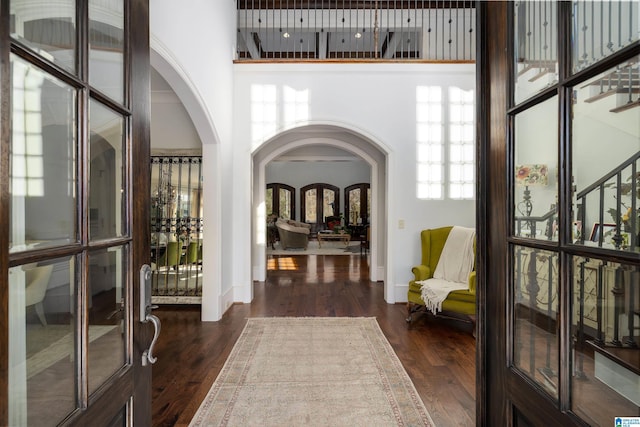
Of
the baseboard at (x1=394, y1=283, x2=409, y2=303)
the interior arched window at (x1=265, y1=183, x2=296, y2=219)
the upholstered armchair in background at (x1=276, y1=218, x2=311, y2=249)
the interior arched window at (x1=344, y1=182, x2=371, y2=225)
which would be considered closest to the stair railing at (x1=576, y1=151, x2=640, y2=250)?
the baseboard at (x1=394, y1=283, x2=409, y2=303)

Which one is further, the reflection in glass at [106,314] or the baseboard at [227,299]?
the baseboard at [227,299]

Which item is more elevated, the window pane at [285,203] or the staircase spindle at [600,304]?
the window pane at [285,203]

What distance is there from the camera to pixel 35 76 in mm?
750

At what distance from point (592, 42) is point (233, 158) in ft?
Result: 15.3

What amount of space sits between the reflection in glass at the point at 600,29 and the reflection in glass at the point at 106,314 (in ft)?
4.18

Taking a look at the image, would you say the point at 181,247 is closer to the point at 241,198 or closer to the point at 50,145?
the point at 241,198

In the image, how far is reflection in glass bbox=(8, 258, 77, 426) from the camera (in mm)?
722

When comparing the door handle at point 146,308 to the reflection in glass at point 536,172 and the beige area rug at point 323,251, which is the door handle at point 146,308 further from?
the beige area rug at point 323,251

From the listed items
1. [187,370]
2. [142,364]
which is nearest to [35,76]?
[142,364]

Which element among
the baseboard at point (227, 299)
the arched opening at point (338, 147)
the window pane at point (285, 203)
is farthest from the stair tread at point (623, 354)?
the window pane at point (285, 203)

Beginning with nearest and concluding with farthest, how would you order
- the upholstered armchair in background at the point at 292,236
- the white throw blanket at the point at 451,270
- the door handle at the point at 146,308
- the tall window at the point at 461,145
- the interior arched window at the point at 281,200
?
the door handle at the point at 146,308
the white throw blanket at the point at 451,270
the tall window at the point at 461,145
the upholstered armchair in background at the point at 292,236
the interior arched window at the point at 281,200

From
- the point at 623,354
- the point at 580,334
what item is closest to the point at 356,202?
the point at 580,334

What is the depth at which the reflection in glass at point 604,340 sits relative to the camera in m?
0.73

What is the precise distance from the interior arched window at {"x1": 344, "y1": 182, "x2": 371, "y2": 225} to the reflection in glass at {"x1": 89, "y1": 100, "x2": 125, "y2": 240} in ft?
49.7
